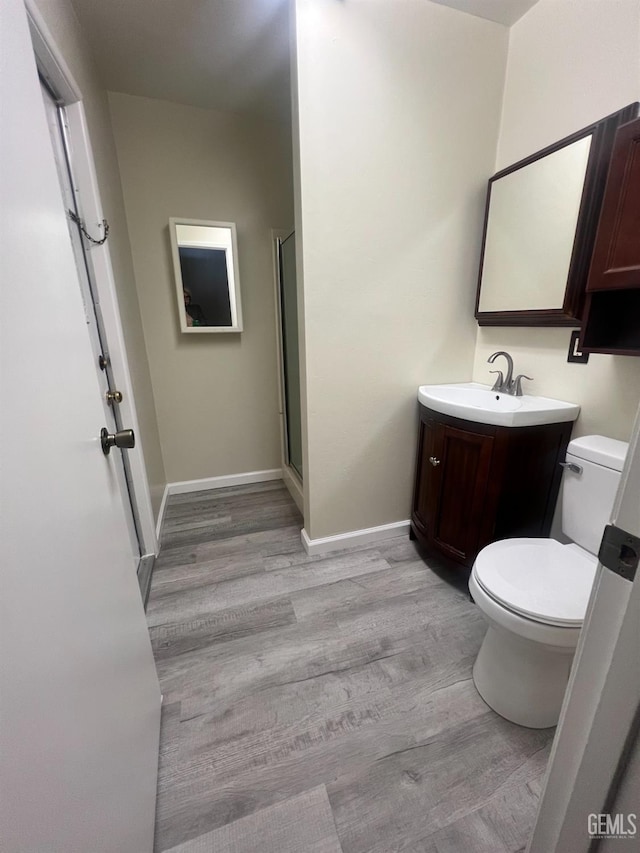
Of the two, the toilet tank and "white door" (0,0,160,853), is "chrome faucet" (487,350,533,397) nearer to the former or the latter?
the toilet tank

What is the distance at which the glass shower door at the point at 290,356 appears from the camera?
87.7 inches

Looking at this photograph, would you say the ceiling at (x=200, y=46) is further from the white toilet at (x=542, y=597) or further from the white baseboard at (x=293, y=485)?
the white baseboard at (x=293, y=485)

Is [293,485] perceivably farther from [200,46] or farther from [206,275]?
[200,46]

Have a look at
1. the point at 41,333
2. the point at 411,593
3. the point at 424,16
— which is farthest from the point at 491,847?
the point at 424,16

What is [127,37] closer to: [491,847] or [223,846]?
[223,846]

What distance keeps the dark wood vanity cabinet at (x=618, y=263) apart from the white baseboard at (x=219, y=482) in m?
2.30

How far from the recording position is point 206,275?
2.30 meters

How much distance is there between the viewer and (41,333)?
1.83ft

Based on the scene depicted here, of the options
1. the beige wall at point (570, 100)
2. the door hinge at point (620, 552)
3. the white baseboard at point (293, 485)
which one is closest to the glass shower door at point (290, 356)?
the white baseboard at point (293, 485)

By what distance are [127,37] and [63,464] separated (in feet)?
7.16

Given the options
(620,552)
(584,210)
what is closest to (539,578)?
(620,552)

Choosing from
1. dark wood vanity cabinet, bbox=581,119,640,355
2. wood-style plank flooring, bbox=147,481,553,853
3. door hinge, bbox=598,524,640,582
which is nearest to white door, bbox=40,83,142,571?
wood-style plank flooring, bbox=147,481,553,853

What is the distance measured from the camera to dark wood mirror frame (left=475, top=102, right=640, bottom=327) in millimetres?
1196

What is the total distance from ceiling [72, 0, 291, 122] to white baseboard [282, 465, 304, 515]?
95.2 inches
